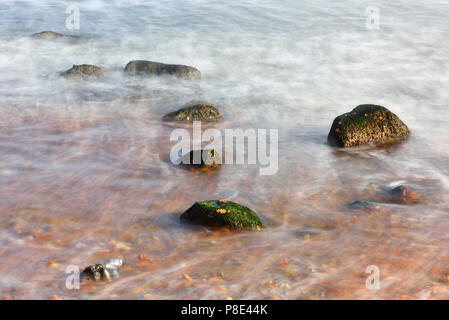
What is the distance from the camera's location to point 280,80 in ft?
47.2

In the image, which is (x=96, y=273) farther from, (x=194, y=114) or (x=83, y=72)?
(x=83, y=72)

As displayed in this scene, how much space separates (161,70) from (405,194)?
8.70 metres

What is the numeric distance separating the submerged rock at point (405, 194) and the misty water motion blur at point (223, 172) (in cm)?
18

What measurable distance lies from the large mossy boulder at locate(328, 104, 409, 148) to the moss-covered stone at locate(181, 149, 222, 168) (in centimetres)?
264

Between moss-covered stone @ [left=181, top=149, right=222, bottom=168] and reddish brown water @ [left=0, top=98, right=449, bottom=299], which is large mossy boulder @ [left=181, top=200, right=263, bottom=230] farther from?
moss-covered stone @ [left=181, top=149, right=222, bottom=168]

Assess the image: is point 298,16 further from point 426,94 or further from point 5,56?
point 5,56

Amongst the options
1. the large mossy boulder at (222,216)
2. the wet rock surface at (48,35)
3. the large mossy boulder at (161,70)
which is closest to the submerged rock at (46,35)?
the wet rock surface at (48,35)

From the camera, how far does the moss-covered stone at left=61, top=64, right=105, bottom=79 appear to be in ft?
44.5

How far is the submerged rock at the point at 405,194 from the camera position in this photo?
735 cm

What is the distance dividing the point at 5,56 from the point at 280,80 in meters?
9.08

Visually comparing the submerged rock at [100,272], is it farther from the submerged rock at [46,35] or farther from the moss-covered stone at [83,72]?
the submerged rock at [46,35]

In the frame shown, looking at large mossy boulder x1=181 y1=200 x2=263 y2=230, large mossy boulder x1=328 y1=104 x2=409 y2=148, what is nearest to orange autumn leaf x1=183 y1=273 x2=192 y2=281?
large mossy boulder x1=181 y1=200 x2=263 y2=230
